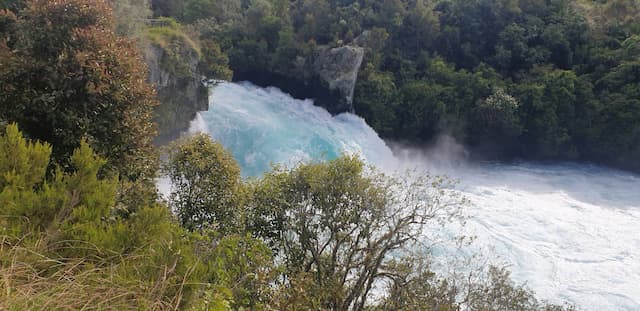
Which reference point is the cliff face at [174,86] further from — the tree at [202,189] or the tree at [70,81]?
the tree at [70,81]

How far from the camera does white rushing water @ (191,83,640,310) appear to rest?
1628 centimetres

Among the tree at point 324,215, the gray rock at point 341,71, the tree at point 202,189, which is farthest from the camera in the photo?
the gray rock at point 341,71

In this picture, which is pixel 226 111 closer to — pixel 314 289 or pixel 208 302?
pixel 314 289

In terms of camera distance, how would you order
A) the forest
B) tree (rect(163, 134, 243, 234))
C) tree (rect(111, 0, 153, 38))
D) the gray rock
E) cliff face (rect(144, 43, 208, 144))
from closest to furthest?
1. the forest
2. tree (rect(163, 134, 243, 234))
3. tree (rect(111, 0, 153, 38))
4. cliff face (rect(144, 43, 208, 144))
5. the gray rock

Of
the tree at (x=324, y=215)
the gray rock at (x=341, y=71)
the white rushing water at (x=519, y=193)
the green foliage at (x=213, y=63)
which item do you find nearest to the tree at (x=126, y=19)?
the green foliage at (x=213, y=63)

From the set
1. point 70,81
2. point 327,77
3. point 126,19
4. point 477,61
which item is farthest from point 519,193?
point 70,81

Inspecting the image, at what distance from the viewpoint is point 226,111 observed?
24406 millimetres

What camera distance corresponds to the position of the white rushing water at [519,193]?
16.3 meters

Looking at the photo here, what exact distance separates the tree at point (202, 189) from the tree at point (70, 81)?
1.70 metres

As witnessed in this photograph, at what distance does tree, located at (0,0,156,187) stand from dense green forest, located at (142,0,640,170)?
70.9 ft

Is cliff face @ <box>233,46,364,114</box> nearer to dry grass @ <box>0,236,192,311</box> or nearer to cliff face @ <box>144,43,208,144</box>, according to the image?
cliff face @ <box>144,43,208,144</box>

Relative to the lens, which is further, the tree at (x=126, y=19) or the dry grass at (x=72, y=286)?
the tree at (x=126, y=19)

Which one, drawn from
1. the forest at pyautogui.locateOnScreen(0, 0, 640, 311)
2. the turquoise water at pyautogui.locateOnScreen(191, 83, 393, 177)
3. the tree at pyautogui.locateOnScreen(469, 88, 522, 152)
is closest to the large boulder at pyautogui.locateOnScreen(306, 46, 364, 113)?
the turquoise water at pyautogui.locateOnScreen(191, 83, 393, 177)

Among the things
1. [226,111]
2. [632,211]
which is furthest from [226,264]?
[632,211]
